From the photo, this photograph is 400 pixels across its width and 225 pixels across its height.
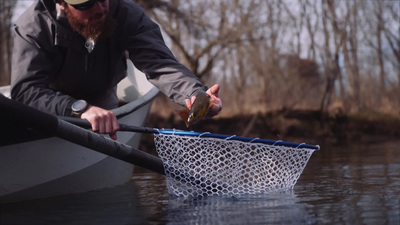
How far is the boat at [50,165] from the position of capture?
3844 millimetres

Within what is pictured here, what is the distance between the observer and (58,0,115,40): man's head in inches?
153

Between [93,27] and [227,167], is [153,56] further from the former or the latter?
[227,167]

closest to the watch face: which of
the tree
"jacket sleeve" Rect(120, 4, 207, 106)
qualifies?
"jacket sleeve" Rect(120, 4, 207, 106)

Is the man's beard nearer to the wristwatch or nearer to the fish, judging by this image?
the wristwatch

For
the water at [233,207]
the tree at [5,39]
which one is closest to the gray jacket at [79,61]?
the water at [233,207]

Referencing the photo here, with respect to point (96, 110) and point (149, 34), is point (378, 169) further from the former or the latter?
point (96, 110)

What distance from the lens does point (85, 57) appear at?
13.8 feet

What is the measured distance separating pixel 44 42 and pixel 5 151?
2.49ft

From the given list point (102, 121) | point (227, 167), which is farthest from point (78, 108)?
point (227, 167)

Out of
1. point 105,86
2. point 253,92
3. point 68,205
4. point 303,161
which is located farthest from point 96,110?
point 253,92

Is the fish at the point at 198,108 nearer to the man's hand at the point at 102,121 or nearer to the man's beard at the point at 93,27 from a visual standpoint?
the man's hand at the point at 102,121

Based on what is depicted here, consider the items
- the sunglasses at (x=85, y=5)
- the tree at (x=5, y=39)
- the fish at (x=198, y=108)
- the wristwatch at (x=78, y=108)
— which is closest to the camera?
the fish at (x=198, y=108)

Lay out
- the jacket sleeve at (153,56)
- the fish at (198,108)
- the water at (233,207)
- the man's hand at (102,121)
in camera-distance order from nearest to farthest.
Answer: the water at (233,207)
the fish at (198,108)
the man's hand at (102,121)
the jacket sleeve at (153,56)

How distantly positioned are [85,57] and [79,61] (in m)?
0.05
